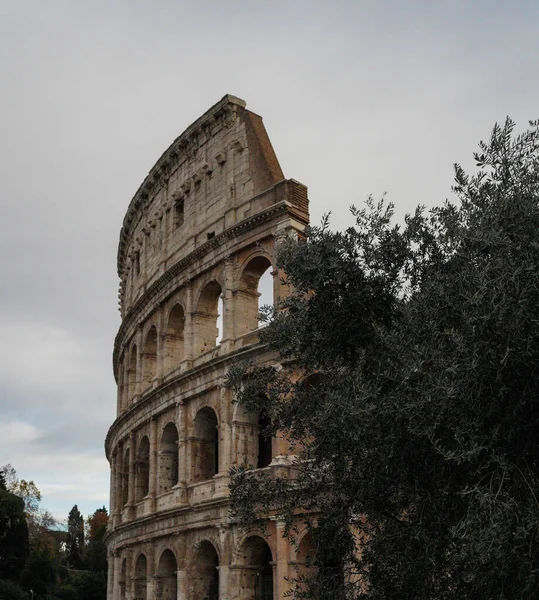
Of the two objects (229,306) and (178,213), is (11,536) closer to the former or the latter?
(178,213)

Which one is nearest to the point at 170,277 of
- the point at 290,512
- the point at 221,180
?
the point at 221,180

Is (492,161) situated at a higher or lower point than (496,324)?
higher

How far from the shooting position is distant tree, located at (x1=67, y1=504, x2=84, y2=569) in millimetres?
74375

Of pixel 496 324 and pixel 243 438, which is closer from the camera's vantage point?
pixel 496 324

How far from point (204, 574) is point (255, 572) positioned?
2379mm

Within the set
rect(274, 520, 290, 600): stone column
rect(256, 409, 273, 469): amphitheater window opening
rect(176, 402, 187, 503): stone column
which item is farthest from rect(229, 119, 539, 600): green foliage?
rect(176, 402, 187, 503): stone column

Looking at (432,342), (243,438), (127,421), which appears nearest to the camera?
(432,342)

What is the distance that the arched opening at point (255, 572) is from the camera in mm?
20359

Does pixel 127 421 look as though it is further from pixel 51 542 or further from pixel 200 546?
pixel 51 542

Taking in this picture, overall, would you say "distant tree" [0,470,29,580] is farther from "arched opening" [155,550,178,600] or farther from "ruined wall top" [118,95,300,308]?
"arched opening" [155,550,178,600]

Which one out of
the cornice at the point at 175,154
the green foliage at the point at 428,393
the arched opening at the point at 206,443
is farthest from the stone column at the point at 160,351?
the green foliage at the point at 428,393

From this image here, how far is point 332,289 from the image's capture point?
11016mm

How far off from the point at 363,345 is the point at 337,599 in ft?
10.6

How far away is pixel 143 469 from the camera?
27297 millimetres
